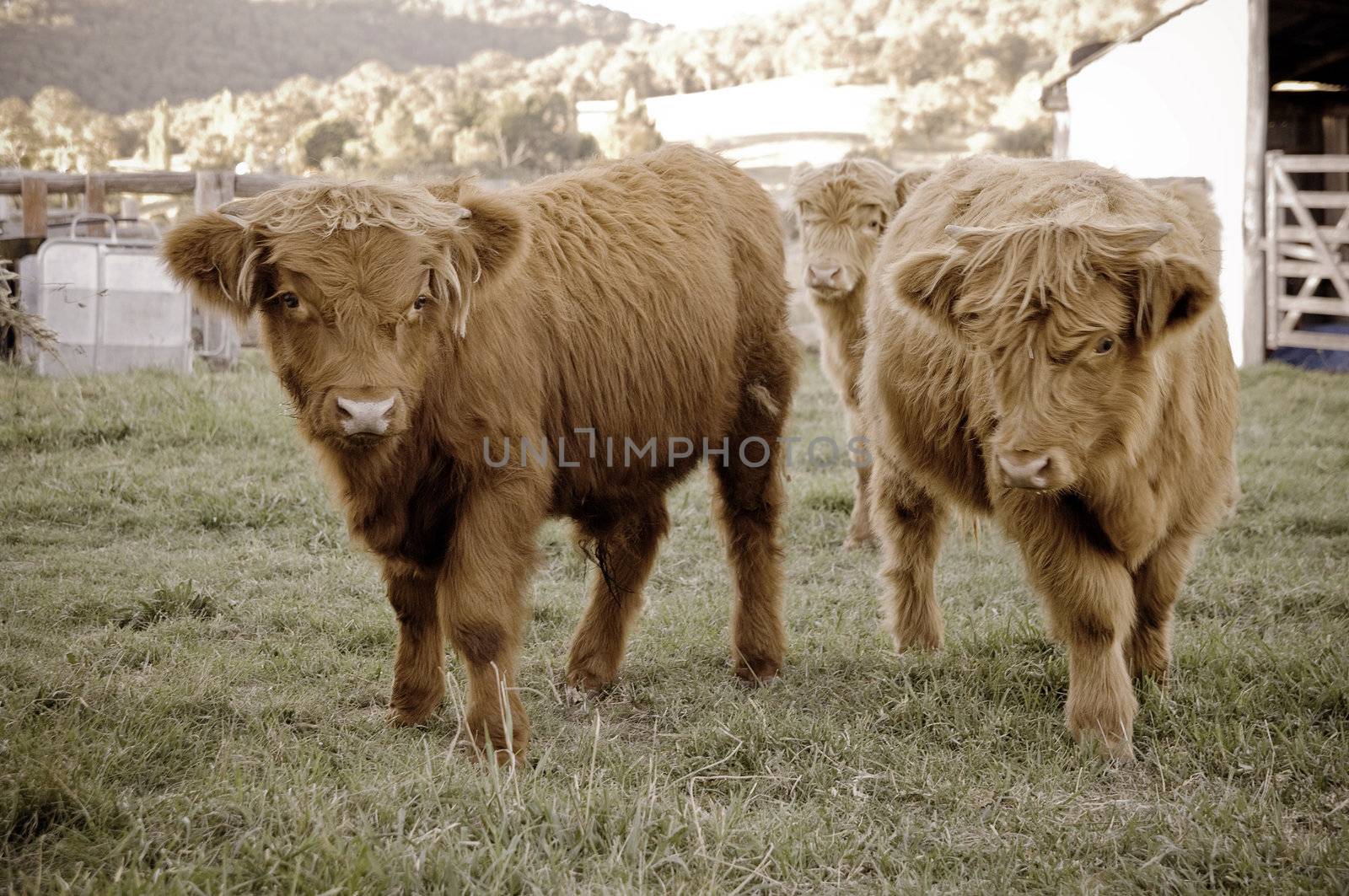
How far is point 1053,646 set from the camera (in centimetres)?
391

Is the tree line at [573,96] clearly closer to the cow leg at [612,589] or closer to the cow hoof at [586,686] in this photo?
the cow leg at [612,589]

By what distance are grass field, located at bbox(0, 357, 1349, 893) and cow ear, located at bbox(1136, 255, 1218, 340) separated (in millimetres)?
1175

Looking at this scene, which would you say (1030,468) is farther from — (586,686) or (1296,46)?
(1296,46)

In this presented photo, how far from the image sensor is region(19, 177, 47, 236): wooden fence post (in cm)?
986

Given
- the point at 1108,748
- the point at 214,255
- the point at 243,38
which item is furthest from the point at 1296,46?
the point at 243,38

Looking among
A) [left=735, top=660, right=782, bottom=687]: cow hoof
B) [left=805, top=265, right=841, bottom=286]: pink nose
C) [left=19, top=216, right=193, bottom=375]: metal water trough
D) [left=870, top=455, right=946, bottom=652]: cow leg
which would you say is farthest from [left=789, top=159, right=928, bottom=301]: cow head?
[left=19, top=216, right=193, bottom=375]: metal water trough

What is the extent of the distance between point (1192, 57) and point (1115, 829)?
1328 centimetres

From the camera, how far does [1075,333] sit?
2818mm

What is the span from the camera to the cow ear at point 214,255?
295 centimetres

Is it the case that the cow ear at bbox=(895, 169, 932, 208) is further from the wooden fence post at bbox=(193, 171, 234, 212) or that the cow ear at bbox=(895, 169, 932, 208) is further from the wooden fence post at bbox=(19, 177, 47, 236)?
the wooden fence post at bbox=(19, 177, 47, 236)

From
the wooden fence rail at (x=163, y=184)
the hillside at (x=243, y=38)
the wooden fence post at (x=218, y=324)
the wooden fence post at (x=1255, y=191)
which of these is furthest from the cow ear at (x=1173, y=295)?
the hillside at (x=243, y=38)

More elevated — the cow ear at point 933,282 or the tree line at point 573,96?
the tree line at point 573,96

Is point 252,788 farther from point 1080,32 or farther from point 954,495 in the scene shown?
point 1080,32

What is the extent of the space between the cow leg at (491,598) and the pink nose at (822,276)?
3.14m
